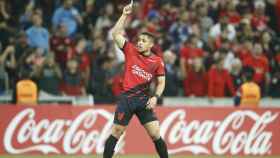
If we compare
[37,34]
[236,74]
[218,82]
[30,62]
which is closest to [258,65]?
[236,74]

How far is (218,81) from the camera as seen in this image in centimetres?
1770

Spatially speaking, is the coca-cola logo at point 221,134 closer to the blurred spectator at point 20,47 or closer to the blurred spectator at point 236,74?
the blurred spectator at point 236,74

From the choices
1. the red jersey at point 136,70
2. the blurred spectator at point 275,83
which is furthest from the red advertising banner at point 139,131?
the red jersey at point 136,70

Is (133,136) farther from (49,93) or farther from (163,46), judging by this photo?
(163,46)

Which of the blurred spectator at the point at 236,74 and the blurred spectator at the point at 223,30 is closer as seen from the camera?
the blurred spectator at the point at 236,74

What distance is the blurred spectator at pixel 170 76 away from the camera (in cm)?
1772

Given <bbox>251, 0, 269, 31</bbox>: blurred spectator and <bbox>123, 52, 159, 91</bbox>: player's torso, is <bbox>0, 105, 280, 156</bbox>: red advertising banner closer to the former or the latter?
<bbox>123, 52, 159, 91</bbox>: player's torso

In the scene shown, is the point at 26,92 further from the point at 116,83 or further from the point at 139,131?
the point at 139,131

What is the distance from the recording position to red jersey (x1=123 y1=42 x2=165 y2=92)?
11.6 metres

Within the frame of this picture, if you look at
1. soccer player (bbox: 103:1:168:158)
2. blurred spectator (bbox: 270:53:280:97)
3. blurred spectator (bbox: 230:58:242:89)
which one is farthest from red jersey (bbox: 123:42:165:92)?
blurred spectator (bbox: 270:53:280:97)

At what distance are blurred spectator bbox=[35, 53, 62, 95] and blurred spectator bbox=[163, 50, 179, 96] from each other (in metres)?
2.43

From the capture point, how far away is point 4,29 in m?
17.8

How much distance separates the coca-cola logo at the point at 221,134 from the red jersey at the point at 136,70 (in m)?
3.90

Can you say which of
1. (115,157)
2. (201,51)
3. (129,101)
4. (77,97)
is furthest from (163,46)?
(129,101)
